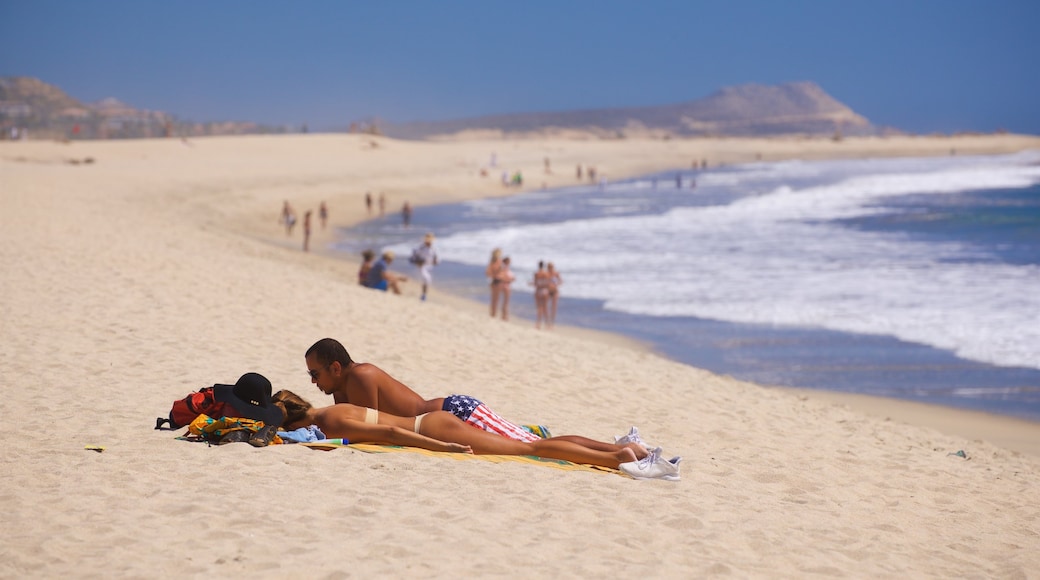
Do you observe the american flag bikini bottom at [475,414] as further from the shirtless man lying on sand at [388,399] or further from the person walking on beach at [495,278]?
the person walking on beach at [495,278]

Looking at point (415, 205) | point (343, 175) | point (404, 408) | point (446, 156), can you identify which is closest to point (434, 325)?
point (404, 408)

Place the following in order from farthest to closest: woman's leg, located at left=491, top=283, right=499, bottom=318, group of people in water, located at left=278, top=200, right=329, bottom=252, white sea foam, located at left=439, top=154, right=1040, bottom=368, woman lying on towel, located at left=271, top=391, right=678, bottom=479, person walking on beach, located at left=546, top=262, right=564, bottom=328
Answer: group of people in water, located at left=278, top=200, right=329, bottom=252
woman's leg, located at left=491, top=283, right=499, bottom=318
person walking on beach, located at left=546, top=262, right=564, bottom=328
white sea foam, located at left=439, top=154, right=1040, bottom=368
woman lying on towel, located at left=271, top=391, right=678, bottom=479

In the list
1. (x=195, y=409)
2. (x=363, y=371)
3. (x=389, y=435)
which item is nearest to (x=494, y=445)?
(x=389, y=435)

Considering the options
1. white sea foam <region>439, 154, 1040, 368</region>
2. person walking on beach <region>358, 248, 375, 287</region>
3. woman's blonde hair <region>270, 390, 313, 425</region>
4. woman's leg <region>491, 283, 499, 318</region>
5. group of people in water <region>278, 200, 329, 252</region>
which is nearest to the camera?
woman's blonde hair <region>270, 390, 313, 425</region>

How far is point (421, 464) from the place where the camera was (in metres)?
6.18

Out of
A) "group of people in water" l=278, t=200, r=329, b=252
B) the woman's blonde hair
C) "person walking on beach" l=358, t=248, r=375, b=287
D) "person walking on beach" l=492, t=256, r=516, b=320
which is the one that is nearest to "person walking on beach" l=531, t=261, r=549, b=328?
"person walking on beach" l=492, t=256, r=516, b=320

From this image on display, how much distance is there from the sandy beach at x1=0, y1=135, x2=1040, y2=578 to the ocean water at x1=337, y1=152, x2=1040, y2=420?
4.82ft

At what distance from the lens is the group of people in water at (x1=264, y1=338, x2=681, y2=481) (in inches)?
250

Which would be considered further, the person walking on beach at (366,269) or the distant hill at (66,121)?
the distant hill at (66,121)

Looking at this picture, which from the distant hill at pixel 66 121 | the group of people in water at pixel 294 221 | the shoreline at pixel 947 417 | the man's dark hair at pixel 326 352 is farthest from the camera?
the distant hill at pixel 66 121

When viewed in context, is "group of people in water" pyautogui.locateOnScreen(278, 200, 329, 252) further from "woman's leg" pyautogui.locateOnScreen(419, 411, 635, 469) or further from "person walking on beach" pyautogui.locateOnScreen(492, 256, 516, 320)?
"woman's leg" pyautogui.locateOnScreen(419, 411, 635, 469)

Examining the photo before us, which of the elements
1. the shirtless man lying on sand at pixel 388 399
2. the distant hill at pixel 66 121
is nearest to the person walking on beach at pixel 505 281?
the shirtless man lying on sand at pixel 388 399

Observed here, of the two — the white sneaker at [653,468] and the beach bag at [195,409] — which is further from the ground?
the beach bag at [195,409]

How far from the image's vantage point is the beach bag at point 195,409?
6.44 m
